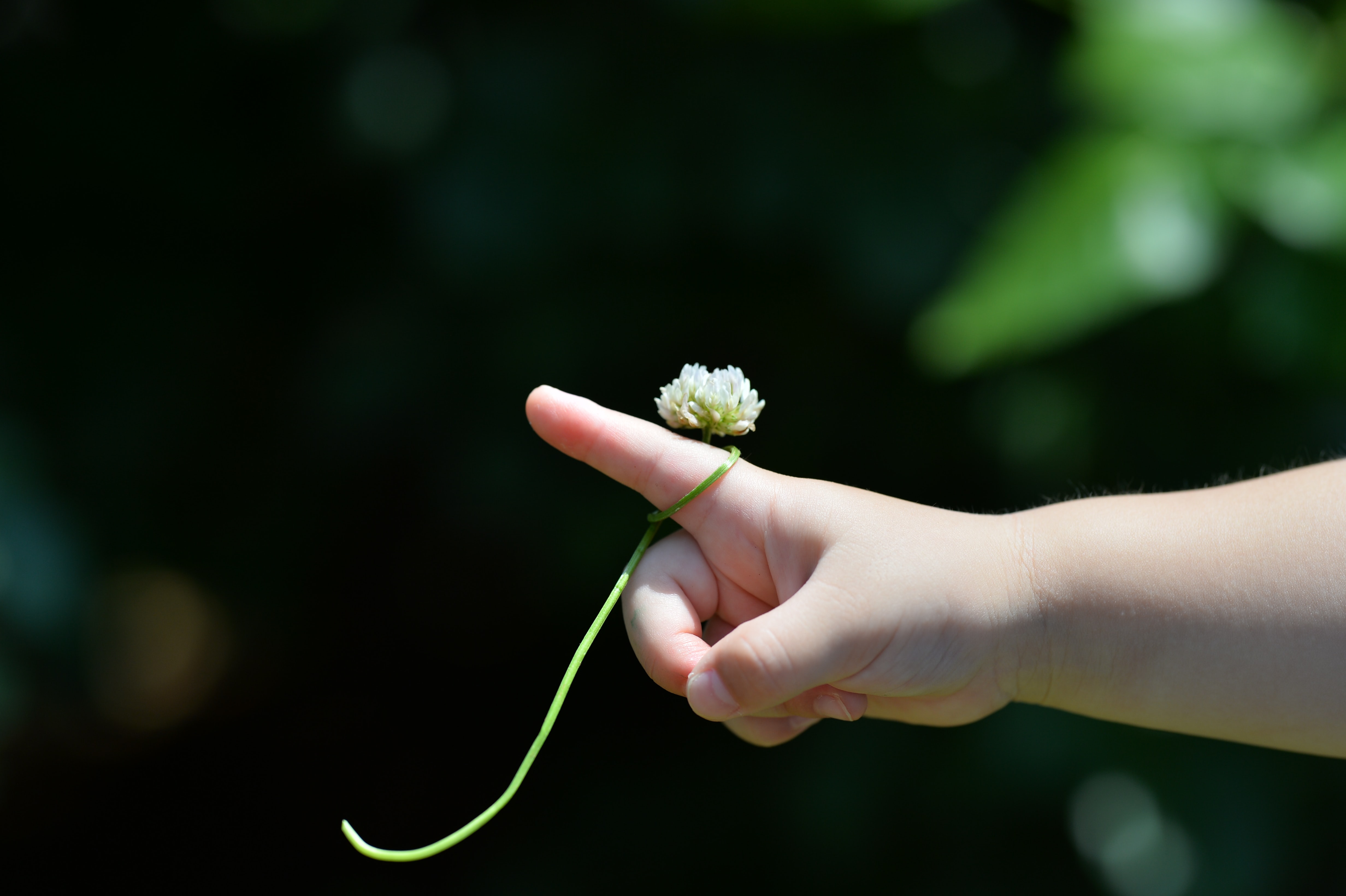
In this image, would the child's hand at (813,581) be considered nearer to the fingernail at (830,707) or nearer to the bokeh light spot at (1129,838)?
the fingernail at (830,707)

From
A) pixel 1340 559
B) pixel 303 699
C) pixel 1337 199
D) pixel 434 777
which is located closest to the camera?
pixel 1340 559

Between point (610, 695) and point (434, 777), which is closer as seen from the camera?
point (610, 695)

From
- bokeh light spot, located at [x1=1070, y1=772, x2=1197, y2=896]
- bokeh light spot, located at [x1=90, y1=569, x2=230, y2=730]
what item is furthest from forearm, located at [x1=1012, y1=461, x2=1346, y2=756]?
bokeh light spot, located at [x1=90, y1=569, x2=230, y2=730]

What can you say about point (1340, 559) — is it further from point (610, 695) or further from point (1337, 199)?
point (610, 695)

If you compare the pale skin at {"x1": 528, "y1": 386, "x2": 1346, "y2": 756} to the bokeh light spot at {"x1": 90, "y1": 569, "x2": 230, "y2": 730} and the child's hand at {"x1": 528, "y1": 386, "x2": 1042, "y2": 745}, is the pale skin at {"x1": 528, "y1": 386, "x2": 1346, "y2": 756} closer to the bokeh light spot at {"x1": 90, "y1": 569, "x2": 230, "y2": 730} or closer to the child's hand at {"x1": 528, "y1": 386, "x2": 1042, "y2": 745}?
the child's hand at {"x1": 528, "y1": 386, "x2": 1042, "y2": 745}

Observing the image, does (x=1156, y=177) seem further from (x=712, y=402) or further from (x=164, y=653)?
(x=164, y=653)

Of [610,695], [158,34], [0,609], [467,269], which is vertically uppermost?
[158,34]

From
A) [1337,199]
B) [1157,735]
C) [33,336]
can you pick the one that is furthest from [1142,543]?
[33,336]
